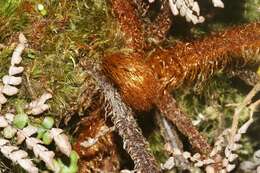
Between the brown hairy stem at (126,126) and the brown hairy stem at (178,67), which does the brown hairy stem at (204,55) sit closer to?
the brown hairy stem at (178,67)

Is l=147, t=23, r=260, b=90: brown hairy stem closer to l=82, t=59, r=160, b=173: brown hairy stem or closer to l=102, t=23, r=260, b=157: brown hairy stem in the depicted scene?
l=102, t=23, r=260, b=157: brown hairy stem

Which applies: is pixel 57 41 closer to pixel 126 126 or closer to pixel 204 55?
pixel 126 126

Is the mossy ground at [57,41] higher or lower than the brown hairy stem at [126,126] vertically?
higher

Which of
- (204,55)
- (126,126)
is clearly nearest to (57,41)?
(126,126)

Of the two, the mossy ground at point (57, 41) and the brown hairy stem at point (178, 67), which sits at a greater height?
the mossy ground at point (57, 41)

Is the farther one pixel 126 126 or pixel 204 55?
pixel 204 55

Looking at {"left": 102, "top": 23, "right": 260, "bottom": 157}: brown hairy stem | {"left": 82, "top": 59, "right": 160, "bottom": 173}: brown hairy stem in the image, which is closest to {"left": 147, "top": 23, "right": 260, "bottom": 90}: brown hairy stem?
{"left": 102, "top": 23, "right": 260, "bottom": 157}: brown hairy stem

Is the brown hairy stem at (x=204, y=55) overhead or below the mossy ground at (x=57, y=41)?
below

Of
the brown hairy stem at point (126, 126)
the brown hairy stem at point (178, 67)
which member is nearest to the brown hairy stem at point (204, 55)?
the brown hairy stem at point (178, 67)

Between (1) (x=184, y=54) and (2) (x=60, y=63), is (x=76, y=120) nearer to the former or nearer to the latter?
(2) (x=60, y=63)

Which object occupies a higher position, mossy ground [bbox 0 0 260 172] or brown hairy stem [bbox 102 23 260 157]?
mossy ground [bbox 0 0 260 172]

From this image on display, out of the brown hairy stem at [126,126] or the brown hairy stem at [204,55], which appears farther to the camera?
the brown hairy stem at [204,55]
